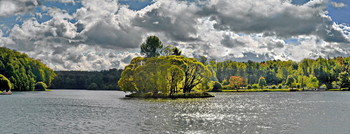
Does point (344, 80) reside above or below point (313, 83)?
above

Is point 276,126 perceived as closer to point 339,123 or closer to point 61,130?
point 339,123

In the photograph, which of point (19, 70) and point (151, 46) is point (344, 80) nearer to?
point (151, 46)

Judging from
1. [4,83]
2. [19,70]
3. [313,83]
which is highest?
[19,70]

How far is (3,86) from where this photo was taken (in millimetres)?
113688

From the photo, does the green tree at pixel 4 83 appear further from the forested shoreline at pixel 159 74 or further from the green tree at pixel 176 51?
the green tree at pixel 176 51

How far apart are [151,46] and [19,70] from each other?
6835 cm

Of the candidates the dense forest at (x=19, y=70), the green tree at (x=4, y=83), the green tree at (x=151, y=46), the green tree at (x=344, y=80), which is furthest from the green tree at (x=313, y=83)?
the green tree at (x=4, y=83)

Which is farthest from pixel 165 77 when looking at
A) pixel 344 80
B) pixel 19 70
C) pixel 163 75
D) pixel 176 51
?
pixel 344 80

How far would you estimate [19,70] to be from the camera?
150375mm

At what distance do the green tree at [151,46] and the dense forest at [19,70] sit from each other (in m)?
60.4

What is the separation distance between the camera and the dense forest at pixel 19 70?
142250mm

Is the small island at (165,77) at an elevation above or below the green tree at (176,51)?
below

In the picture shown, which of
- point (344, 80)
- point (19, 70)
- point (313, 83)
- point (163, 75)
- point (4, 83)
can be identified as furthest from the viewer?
point (313, 83)

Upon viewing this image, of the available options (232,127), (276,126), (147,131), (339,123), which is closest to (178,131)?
(147,131)
